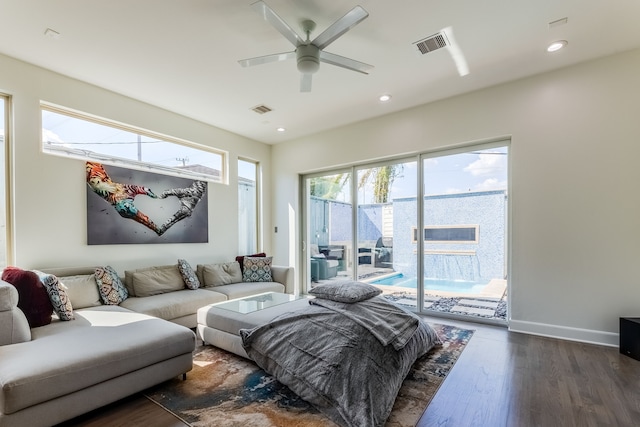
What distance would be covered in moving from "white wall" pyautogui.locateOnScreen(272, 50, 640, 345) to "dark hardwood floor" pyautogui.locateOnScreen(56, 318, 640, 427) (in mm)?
450

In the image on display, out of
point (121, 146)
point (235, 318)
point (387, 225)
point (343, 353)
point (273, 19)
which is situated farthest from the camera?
point (387, 225)

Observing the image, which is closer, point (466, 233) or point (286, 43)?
point (286, 43)

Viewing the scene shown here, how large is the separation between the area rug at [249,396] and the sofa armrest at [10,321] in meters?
0.98

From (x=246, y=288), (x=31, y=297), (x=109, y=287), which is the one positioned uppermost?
(x=31, y=297)

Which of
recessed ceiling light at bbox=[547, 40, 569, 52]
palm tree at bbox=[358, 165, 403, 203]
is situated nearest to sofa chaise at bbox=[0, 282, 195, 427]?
palm tree at bbox=[358, 165, 403, 203]

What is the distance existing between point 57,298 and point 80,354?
40.7 inches

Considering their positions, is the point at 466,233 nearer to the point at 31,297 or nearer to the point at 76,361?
the point at 76,361

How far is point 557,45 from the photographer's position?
2908 mm

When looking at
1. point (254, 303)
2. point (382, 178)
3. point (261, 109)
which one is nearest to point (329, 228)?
point (382, 178)

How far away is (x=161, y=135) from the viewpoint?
442 cm

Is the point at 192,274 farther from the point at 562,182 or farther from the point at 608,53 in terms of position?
the point at 608,53

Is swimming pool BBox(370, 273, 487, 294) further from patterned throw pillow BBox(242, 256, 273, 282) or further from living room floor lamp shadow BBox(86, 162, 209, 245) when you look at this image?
living room floor lamp shadow BBox(86, 162, 209, 245)

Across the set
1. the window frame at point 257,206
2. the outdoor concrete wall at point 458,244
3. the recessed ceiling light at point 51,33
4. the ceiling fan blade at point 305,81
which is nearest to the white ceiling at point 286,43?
the recessed ceiling light at point 51,33

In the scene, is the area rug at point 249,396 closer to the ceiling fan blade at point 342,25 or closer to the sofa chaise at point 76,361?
the sofa chaise at point 76,361
